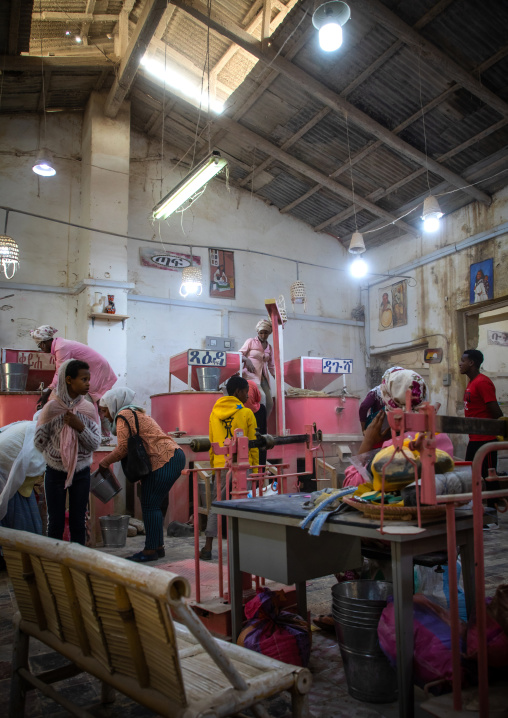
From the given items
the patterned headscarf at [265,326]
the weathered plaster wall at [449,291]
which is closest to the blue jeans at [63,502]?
the patterned headscarf at [265,326]

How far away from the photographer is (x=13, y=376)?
296 inches

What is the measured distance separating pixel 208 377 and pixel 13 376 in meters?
2.92

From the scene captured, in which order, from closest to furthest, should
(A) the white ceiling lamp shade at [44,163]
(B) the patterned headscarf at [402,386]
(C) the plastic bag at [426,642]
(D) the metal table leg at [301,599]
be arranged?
(C) the plastic bag at [426,642] < (B) the patterned headscarf at [402,386] < (D) the metal table leg at [301,599] < (A) the white ceiling lamp shade at [44,163]

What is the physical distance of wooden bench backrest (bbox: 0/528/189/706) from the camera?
1.35 metres

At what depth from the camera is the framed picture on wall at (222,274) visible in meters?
12.0

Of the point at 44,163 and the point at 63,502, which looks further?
the point at 44,163

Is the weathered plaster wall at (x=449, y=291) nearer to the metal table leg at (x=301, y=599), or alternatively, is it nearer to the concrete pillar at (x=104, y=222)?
the concrete pillar at (x=104, y=222)

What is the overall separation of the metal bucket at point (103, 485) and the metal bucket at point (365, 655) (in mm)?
3580

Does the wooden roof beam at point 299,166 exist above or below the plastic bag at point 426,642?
above

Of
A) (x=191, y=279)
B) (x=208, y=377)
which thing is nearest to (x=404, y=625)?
(x=208, y=377)

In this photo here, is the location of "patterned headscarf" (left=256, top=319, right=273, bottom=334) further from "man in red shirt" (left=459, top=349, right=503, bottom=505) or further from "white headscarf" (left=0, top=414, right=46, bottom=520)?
"white headscarf" (left=0, top=414, right=46, bottom=520)

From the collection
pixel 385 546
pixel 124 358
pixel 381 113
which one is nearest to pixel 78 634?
pixel 385 546

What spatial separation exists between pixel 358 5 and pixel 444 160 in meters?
3.54

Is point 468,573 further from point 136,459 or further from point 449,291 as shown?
point 449,291
